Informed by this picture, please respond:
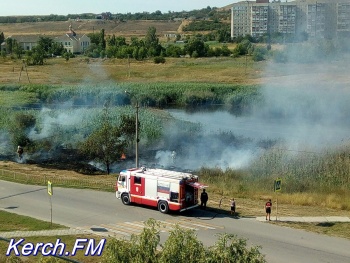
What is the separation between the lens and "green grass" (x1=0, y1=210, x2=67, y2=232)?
2309 centimetres

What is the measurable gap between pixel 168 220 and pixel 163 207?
1.16m

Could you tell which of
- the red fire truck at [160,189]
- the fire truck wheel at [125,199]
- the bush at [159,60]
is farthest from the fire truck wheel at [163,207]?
the bush at [159,60]

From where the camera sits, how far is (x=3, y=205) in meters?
26.9

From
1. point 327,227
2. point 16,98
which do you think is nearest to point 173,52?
point 16,98

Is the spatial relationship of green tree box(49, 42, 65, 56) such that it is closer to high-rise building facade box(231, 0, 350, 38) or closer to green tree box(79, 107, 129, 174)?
high-rise building facade box(231, 0, 350, 38)

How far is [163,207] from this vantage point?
25.1m

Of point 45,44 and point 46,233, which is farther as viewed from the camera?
point 45,44

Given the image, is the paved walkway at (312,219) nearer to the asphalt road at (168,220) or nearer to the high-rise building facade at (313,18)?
the asphalt road at (168,220)

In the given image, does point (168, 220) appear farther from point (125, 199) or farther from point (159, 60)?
point (159, 60)

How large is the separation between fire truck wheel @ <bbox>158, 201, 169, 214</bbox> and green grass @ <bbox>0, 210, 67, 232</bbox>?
464cm

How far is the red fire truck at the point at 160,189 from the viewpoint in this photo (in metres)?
24.5

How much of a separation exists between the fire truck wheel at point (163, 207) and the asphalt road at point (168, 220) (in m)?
0.32

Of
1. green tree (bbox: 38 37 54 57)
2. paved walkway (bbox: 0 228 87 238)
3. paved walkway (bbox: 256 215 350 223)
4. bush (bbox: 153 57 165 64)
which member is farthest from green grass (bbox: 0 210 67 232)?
green tree (bbox: 38 37 54 57)

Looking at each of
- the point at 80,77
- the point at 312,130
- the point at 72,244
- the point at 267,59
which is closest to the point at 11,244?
the point at 72,244
